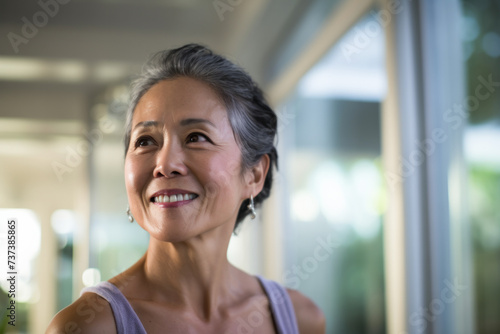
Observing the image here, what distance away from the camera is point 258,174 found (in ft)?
3.85

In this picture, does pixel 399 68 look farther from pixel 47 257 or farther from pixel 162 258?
pixel 47 257

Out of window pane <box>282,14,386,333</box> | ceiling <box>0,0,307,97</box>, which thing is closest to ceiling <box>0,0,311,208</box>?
ceiling <box>0,0,307,97</box>

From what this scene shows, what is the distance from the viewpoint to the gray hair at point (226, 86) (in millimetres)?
1061

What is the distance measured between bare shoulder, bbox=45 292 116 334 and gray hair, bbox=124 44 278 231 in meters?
0.36

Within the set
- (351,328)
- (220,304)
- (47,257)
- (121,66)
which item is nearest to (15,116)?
(121,66)

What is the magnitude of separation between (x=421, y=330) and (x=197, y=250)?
1.13 meters

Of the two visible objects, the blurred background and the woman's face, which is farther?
the blurred background

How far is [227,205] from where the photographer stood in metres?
1.02

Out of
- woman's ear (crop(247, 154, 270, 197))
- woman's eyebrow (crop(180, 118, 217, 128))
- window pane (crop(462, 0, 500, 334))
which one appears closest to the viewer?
woman's eyebrow (crop(180, 118, 217, 128))

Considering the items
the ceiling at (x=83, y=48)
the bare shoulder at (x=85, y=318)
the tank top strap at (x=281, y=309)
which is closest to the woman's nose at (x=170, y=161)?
the bare shoulder at (x=85, y=318)

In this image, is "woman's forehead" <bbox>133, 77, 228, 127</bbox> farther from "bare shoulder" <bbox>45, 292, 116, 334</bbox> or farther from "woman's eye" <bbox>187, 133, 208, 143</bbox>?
"bare shoulder" <bbox>45, 292, 116, 334</bbox>

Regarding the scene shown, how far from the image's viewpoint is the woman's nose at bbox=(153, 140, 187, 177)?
95 cm

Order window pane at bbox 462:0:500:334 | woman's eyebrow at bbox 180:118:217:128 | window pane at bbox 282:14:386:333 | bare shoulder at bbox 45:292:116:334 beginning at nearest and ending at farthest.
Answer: bare shoulder at bbox 45:292:116:334, woman's eyebrow at bbox 180:118:217:128, window pane at bbox 462:0:500:334, window pane at bbox 282:14:386:333

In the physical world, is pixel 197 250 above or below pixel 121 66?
below
